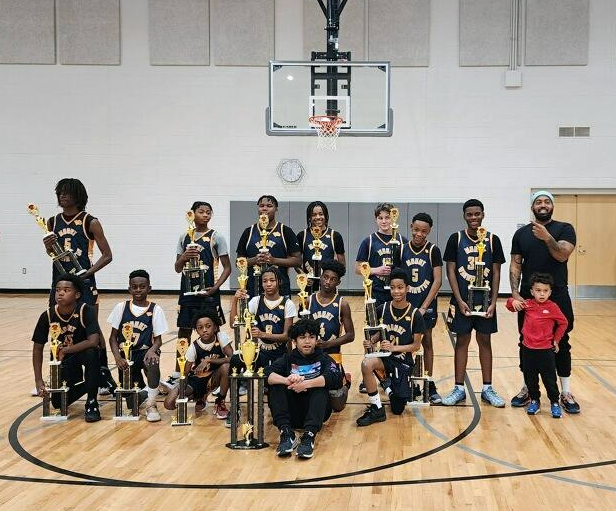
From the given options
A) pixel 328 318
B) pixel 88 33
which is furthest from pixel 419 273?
pixel 88 33

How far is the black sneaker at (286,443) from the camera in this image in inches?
181

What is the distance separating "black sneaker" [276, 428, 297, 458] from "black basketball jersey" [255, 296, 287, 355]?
1108mm

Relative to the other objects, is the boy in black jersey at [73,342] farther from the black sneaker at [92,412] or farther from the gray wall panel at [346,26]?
the gray wall panel at [346,26]

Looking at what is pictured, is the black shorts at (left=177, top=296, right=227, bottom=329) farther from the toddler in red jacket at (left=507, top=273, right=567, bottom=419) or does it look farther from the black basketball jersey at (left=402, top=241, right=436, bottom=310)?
the toddler in red jacket at (left=507, top=273, right=567, bottom=419)

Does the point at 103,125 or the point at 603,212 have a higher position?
the point at 103,125

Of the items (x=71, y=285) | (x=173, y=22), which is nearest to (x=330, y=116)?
(x=71, y=285)

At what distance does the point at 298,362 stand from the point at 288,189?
9590mm

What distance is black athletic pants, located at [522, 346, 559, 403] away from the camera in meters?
5.52

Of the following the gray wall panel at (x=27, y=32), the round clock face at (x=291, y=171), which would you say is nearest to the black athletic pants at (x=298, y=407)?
the round clock face at (x=291, y=171)

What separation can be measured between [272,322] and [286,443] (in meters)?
1.37

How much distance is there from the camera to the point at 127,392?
5523mm

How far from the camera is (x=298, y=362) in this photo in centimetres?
511

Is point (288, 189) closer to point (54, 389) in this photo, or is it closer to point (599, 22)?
point (599, 22)

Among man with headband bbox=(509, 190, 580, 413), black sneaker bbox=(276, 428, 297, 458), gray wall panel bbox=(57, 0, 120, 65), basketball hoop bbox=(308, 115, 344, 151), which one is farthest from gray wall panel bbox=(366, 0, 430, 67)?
black sneaker bbox=(276, 428, 297, 458)
